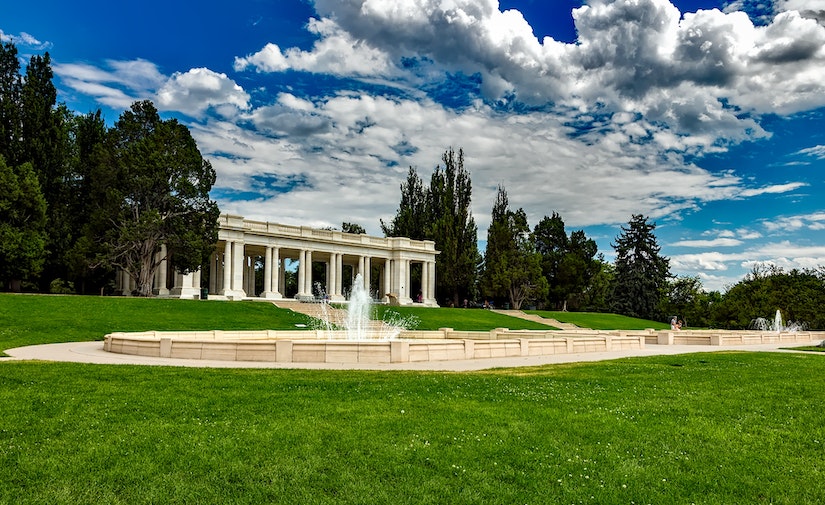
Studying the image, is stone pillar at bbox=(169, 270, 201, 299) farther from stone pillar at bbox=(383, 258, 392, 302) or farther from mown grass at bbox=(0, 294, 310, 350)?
stone pillar at bbox=(383, 258, 392, 302)

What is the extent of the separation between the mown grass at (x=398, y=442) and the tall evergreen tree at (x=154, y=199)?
34.1m

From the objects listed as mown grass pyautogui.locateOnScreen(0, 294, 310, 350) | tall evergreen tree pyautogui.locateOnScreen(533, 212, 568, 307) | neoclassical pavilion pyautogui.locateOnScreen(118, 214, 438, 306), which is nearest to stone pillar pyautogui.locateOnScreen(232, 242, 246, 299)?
neoclassical pavilion pyautogui.locateOnScreen(118, 214, 438, 306)

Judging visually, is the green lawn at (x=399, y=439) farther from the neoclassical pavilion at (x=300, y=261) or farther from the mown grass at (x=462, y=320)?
the neoclassical pavilion at (x=300, y=261)

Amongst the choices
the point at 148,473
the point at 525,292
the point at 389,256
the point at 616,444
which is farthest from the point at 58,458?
the point at 525,292

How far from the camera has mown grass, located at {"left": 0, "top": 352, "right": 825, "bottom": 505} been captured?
715cm

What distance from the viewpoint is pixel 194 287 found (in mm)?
54594

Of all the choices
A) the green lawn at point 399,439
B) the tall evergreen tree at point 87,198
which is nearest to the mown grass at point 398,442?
the green lawn at point 399,439

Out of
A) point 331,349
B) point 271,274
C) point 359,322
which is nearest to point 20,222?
point 271,274

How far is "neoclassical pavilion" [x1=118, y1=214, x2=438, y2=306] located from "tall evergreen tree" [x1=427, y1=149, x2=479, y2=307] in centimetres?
216

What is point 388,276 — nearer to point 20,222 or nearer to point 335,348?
point 20,222

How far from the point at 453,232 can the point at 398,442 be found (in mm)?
67465

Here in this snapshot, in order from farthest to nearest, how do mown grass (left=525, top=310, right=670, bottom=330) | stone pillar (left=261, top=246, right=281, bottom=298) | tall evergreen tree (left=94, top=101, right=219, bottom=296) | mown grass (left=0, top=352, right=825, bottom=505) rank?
1. stone pillar (left=261, top=246, right=281, bottom=298)
2. mown grass (left=525, top=310, right=670, bottom=330)
3. tall evergreen tree (left=94, top=101, right=219, bottom=296)
4. mown grass (left=0, top=352, right=825, bottom=505)

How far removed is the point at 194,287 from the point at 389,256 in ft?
81.6

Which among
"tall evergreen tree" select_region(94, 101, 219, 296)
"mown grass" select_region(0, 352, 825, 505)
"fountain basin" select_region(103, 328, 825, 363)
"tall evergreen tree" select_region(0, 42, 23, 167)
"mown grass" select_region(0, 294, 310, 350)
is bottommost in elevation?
"mown grass" select_region(0, 352, 825, 505)
